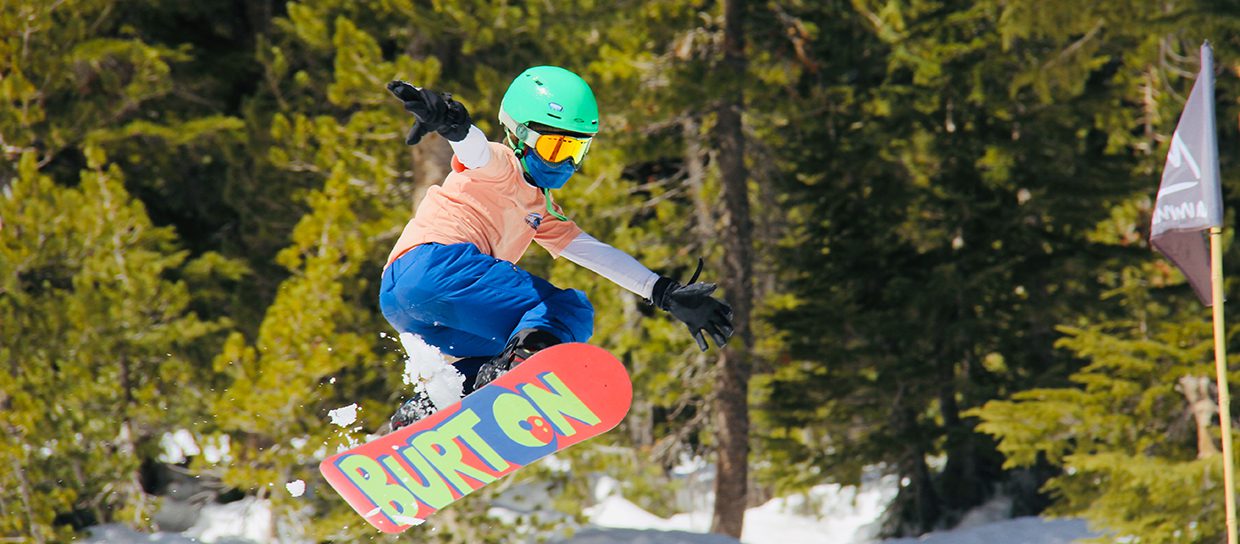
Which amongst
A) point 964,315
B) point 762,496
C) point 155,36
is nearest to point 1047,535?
point 964,315

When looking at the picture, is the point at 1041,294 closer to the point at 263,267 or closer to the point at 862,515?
the point at 862,515

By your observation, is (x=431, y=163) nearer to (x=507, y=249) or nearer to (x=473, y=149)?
(x=507, y=249)

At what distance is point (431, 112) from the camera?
4141 millimetres

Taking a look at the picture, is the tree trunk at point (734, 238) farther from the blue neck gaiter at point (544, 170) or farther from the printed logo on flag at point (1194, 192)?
the blue neck gaiter at point (544, 170)

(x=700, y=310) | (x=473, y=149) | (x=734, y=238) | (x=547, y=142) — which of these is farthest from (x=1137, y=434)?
(x=473, y=149)

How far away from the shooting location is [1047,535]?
1223cm

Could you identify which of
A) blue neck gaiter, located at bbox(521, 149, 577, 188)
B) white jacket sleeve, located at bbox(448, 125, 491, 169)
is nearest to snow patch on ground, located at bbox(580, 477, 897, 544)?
blue neck gaiter, located at bbox(521, 149, 577, 188)

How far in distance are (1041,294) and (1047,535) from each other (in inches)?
146

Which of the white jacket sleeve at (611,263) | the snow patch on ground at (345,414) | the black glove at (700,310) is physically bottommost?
the snow patch on ground at (345,414)

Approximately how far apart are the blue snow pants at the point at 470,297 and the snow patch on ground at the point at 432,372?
126mm

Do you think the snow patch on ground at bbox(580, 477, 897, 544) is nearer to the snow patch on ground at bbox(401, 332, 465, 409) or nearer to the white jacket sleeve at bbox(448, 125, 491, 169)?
the snow patch on ground at bbox(401, 332, 465, 409)

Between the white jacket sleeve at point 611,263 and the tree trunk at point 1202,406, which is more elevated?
the white jacket sleeve at point 611,263

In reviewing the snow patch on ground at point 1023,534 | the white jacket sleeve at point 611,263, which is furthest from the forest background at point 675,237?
the white jacket sleeve at point 611,263

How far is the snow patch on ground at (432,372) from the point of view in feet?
16.1
